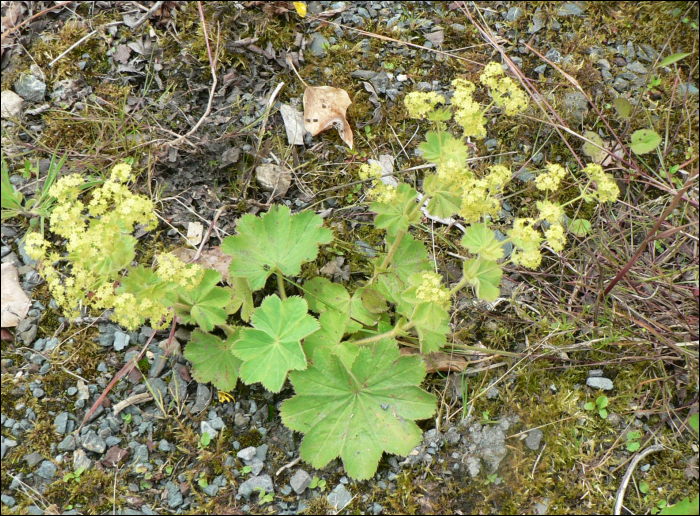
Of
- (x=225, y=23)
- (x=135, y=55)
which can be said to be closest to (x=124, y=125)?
(x=135, y=55)

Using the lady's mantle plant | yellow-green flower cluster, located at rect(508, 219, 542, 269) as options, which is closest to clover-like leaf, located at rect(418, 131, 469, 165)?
the lady's mantle plant

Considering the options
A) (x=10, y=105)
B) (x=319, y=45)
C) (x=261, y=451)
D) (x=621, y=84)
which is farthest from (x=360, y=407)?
(x=621, y=84)

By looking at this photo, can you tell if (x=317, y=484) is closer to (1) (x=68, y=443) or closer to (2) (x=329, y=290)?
(2) (x=329, y=290)

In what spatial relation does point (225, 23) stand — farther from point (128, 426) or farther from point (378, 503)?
point (378, 503)

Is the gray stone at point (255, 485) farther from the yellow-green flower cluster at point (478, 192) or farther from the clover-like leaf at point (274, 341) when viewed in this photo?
the yellow-green flower cluster at point (478, 192)

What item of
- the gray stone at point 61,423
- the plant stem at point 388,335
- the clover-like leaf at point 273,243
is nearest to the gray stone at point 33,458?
the gray stone at point 61,423
